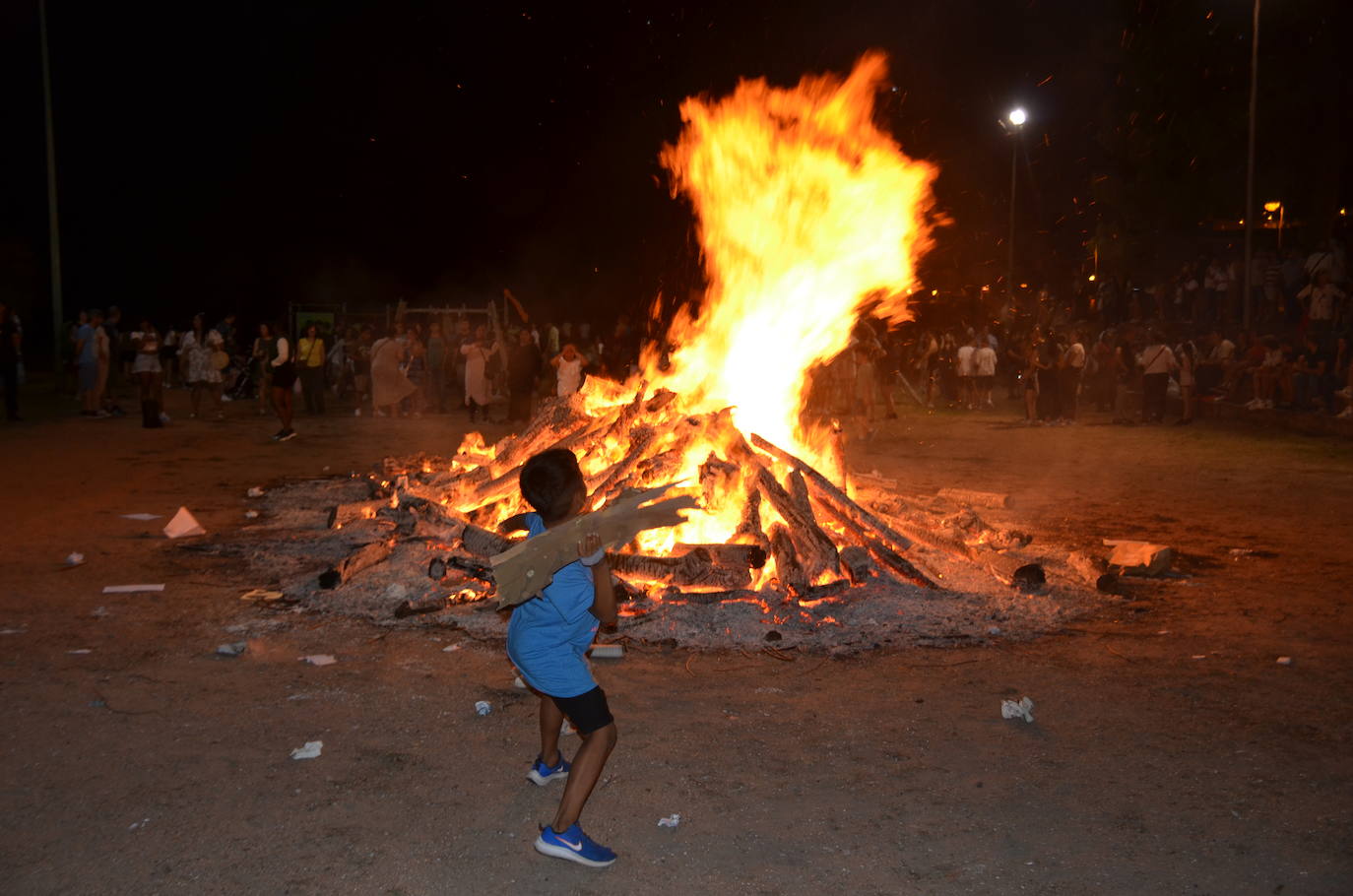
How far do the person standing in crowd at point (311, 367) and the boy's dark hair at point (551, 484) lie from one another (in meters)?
19.0

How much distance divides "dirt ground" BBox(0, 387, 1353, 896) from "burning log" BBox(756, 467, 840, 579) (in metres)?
1.50

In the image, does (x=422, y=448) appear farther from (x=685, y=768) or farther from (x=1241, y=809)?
(x=1241, y=809)

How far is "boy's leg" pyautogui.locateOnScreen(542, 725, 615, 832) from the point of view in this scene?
402 cm

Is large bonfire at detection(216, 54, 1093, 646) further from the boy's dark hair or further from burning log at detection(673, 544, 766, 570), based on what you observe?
the boy's dark hair

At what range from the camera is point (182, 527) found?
10312 millimetres

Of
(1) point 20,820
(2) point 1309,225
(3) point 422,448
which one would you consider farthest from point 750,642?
(2) point 1309,225

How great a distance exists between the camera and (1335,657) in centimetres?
660

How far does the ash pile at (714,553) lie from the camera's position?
24.2 feet

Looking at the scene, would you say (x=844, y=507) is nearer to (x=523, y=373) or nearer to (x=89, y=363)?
(x=523, y=373)

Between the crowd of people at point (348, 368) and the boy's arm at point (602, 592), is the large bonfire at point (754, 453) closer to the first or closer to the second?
the boy's arm at point (602, 592)

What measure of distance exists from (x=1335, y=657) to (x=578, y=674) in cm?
497

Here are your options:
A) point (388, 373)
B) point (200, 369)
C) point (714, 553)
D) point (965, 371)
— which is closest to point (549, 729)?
point (714, 553)

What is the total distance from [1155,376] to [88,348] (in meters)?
20.2

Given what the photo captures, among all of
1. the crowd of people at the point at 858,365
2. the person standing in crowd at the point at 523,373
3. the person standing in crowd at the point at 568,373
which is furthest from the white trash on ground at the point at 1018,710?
the person standing in crowd at the point at 523,373
